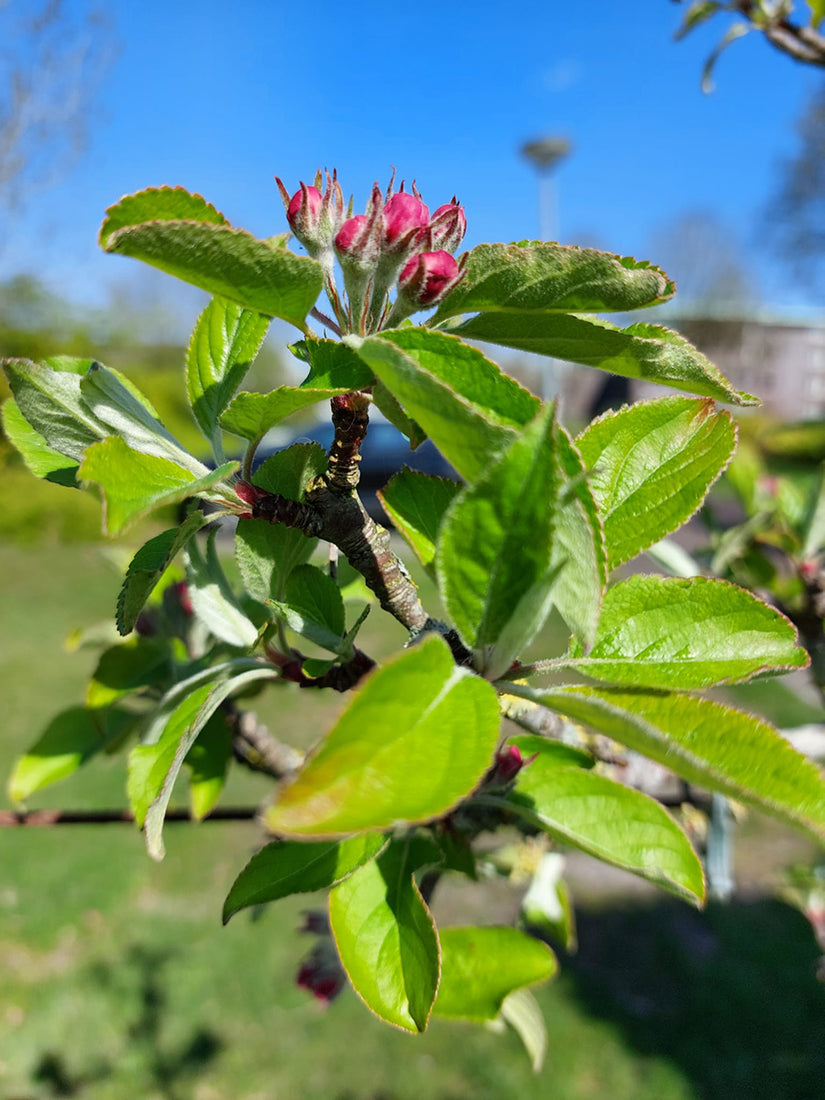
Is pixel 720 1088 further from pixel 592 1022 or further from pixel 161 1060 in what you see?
pixel 161 1060

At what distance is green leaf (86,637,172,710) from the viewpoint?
1.16 m

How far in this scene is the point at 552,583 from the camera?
0.46 m

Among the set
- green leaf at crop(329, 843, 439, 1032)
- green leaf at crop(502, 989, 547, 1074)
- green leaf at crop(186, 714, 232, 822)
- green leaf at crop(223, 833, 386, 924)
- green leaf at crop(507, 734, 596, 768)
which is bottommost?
green leaf at crop(502, 989, 547, 1074)

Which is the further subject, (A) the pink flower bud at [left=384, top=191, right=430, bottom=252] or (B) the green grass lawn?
(B) the green grass lawn

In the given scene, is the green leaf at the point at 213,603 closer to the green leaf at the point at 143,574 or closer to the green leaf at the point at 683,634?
the green leaf at the point at 143,574

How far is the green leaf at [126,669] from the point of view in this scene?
1.16 metres

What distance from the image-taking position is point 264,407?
0.58 meters

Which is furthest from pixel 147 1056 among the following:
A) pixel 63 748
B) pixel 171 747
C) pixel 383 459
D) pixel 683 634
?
pixel 383 459

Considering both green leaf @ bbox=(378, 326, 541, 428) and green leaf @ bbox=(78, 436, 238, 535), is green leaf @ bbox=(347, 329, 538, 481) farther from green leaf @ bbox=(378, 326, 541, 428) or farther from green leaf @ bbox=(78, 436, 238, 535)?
green leaf @ bbox=(78, 436, 238, 535)

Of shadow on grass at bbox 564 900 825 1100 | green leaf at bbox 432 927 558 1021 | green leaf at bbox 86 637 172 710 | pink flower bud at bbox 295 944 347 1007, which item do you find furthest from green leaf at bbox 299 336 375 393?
shadow on grass at bbox 564 900 825 1100

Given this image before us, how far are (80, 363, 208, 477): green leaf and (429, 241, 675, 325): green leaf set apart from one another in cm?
28

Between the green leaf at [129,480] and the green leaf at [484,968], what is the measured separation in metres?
0.56

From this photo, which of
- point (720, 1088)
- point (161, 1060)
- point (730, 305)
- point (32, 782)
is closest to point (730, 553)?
point (32, 782)

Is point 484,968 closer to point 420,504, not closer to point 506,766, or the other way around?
point 506,766
